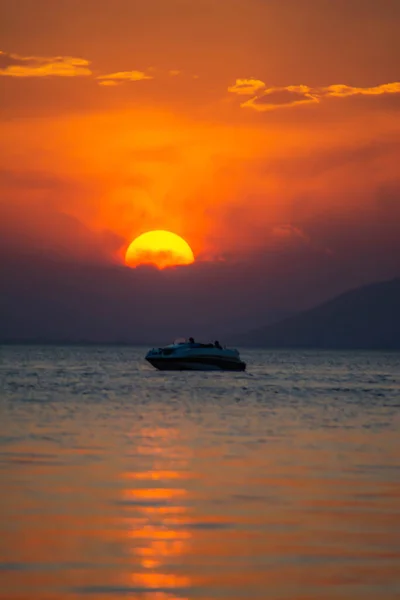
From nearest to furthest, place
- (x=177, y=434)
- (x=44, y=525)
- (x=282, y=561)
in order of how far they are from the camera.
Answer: (x=282, y=561), (x=44, y=525), (x=177, y=434)

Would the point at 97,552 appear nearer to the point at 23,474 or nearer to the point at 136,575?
the point at 136,575

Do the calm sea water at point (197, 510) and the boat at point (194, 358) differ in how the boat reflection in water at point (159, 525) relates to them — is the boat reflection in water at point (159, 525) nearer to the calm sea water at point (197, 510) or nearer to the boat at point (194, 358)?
the calm sea water at point (197, 510)

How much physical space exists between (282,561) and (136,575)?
2.68m

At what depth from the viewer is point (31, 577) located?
1727 cm

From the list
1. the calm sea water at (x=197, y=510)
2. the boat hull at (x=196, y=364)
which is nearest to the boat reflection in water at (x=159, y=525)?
the calm sea water at (x=197, y=510)

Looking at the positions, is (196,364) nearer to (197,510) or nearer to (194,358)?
(194,358)

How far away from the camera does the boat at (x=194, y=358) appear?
120 m

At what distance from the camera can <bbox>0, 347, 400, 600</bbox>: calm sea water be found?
680 inches

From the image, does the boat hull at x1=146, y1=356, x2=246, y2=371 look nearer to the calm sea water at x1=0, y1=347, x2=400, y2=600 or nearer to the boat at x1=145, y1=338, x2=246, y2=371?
the boat at x1=145, y1=338, x2=246, y2=371

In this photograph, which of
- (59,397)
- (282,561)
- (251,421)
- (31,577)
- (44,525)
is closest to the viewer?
(31,577)

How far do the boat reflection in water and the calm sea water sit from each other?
0.10 feet

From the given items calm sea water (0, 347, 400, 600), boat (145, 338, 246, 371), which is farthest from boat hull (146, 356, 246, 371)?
calm sea water (0, 347, 400, 600)

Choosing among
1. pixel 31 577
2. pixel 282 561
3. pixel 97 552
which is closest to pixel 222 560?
pixel 282 561

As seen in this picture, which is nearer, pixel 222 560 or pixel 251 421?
pixel 222 560
